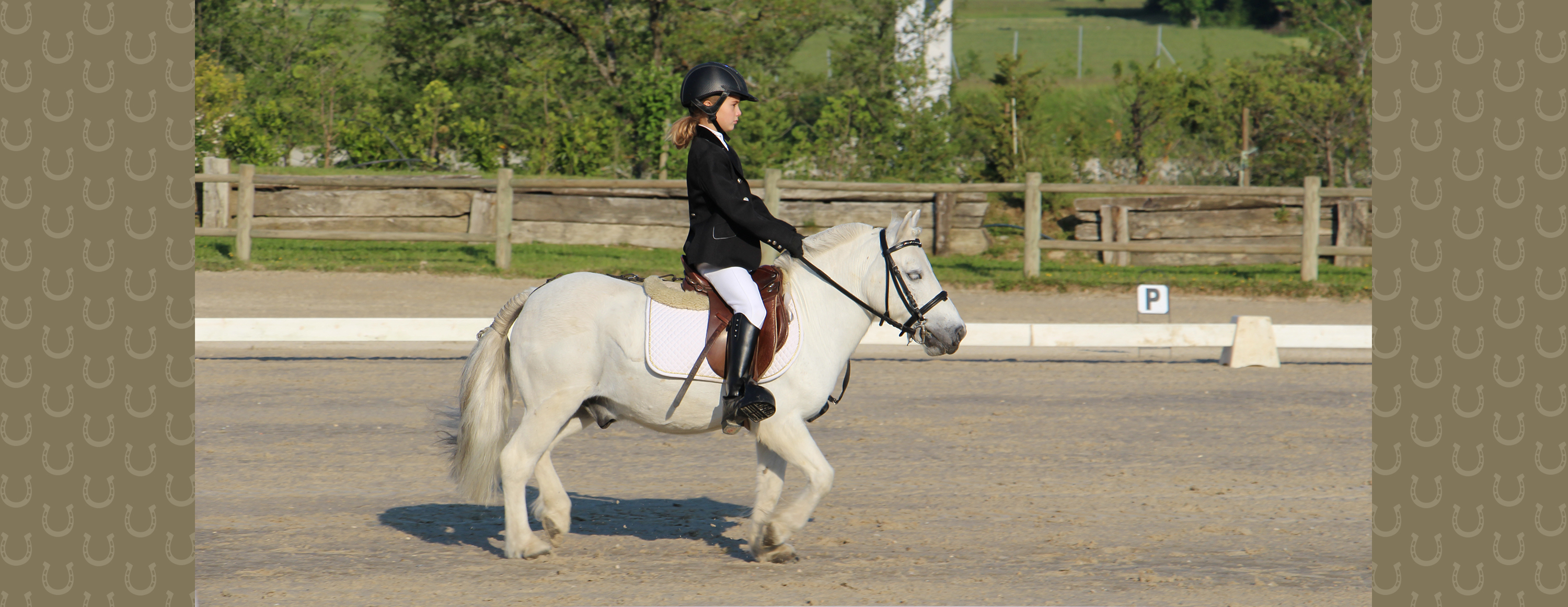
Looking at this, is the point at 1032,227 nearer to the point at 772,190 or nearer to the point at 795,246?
the point at 772,190

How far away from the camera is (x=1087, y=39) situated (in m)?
62.1

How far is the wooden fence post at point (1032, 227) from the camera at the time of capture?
53.4 ft

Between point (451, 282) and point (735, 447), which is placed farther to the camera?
point (451, 282)

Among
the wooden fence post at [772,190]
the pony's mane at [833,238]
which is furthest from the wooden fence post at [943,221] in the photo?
the pony's mane at [833,238]

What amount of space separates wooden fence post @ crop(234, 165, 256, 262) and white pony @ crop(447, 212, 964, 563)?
1211cm

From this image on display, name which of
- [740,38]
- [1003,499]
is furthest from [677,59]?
[1003,499]

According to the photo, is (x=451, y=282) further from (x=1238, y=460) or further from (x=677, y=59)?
(x=1238, y=460)

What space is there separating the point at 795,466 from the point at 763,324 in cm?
61

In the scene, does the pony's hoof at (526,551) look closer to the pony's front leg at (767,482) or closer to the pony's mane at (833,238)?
the pony's front leg at (767,482)

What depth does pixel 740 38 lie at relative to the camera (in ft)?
70.1

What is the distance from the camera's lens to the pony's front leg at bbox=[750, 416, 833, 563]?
16.9 ft

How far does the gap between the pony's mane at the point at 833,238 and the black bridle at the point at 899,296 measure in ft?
0.31

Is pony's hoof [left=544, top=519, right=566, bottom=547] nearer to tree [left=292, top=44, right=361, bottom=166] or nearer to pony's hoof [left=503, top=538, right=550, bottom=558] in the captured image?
pony's hoof [left=503, top=538, right=550, bottom=558]

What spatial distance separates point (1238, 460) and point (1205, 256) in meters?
10.8
